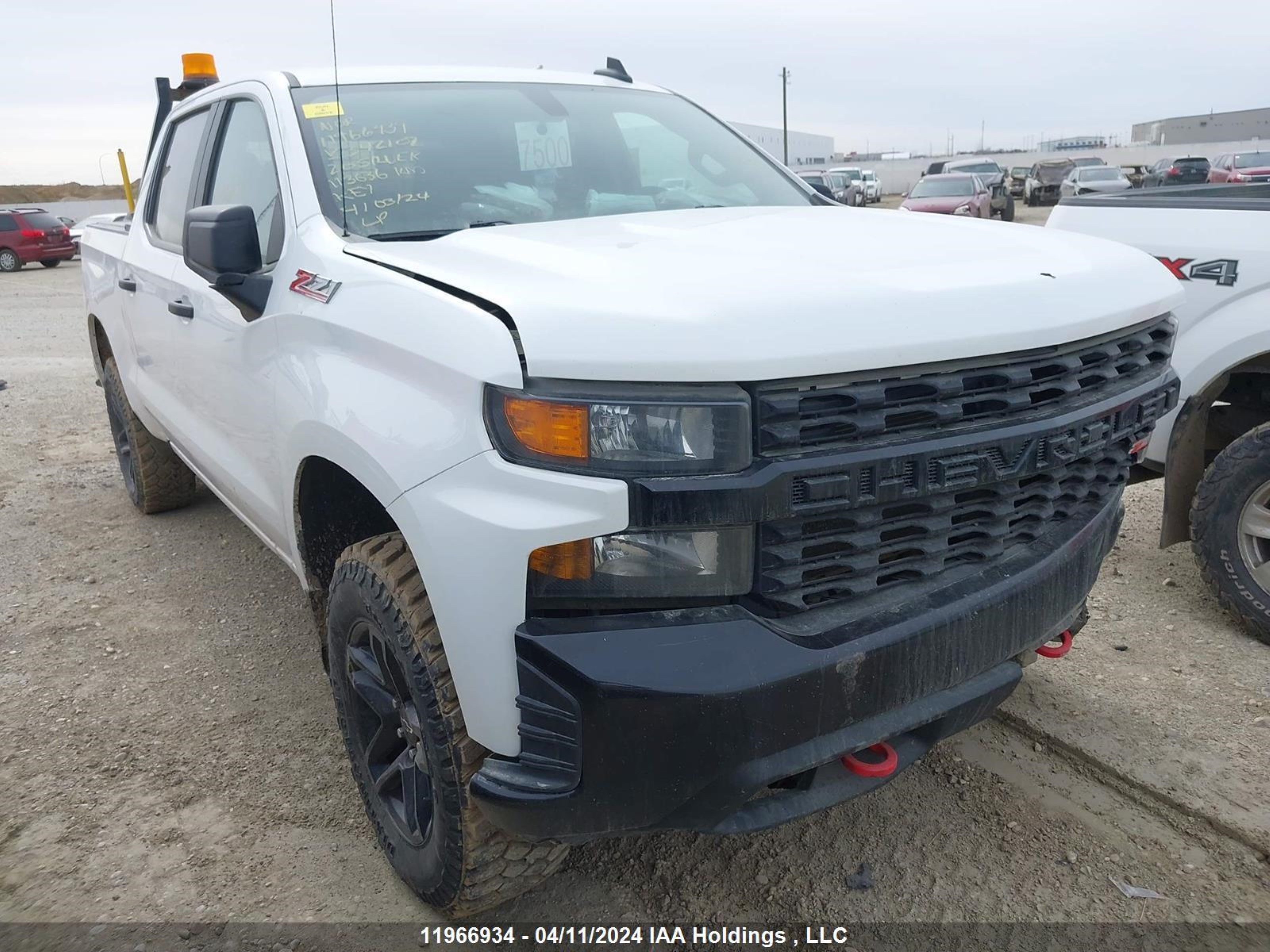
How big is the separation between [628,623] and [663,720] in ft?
0.56

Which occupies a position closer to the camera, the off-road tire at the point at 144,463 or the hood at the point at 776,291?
the hood at the point at 776,291

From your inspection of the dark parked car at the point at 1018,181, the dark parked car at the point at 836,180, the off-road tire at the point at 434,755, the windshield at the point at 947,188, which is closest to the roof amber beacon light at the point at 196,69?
the off-road tire at the point at 434,755

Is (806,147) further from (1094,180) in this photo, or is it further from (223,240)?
(223,240)

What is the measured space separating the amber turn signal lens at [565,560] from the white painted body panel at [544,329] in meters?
0.02

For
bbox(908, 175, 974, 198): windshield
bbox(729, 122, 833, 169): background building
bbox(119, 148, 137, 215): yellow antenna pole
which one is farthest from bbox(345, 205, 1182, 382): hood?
bbox(729, 122, 833, 169): background building

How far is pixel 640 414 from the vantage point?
1712 millimetres

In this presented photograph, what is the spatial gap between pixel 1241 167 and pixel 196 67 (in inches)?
999

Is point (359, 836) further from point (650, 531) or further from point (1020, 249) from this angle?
point (1020, 249)

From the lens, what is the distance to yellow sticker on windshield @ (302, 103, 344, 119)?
9.52 ft

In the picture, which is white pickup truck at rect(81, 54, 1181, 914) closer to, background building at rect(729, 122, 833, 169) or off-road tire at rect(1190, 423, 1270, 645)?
off-road tire at rect(1190, 423, 1270, 645)

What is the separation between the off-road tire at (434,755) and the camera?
198 centimetres

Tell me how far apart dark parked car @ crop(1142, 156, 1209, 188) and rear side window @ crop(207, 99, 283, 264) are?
19.4 meters

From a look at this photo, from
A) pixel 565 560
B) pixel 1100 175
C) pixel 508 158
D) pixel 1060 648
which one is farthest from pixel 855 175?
pixel 565 560

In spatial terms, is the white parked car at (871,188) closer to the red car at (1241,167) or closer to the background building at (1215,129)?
the red car at (1241,167)
